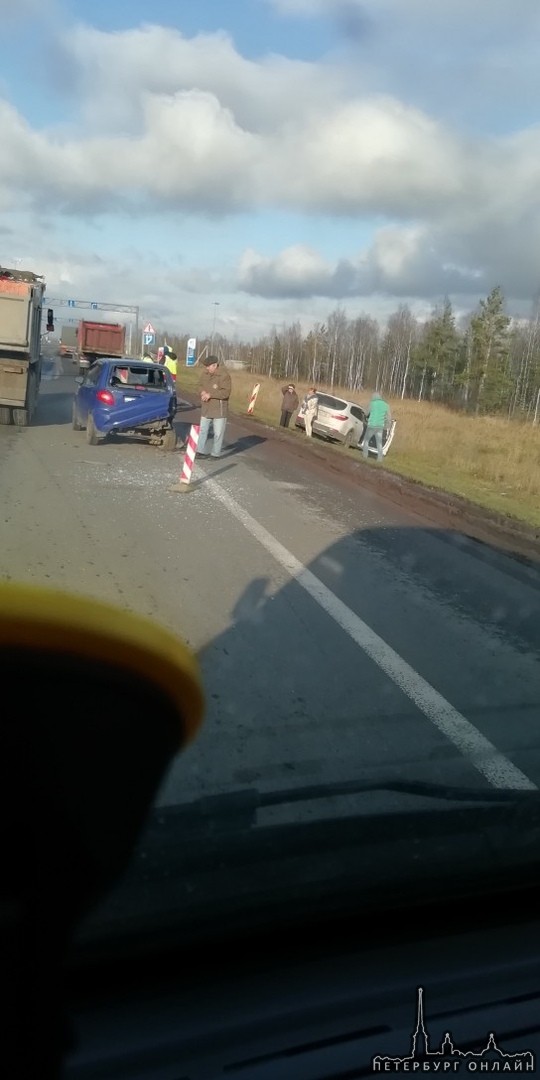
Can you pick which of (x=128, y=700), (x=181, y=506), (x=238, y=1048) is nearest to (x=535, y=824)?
(x=238, y=1048)

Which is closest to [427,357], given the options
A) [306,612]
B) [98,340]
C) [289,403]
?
[98,340]

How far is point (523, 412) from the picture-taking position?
69.9 m

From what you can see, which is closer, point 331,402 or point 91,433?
point 91,433

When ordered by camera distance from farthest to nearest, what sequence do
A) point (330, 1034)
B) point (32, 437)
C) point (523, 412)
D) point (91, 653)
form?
point (523, 412)
point (32, 437)
point (330, 1034)
point (91, 653)

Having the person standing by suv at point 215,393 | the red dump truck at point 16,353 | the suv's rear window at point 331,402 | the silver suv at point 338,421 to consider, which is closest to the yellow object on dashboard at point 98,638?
the person standing by suv at point 215,393

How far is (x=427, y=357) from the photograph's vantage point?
78.7 metres

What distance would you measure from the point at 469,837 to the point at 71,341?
201 ft

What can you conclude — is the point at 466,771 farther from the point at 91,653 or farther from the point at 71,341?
the point at 71,341

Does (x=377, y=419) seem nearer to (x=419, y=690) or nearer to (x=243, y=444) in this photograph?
(x=243, y=444)

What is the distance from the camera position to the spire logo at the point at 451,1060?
207 centimetres

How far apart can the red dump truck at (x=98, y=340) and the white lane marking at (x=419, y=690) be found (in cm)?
4093

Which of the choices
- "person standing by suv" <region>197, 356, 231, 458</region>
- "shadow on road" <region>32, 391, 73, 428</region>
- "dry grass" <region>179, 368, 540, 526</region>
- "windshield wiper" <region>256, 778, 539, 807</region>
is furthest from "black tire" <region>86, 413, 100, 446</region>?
"windshield wiper" <region>256, 778, 539, 807</region>

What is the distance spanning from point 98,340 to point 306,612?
43870 millimetres

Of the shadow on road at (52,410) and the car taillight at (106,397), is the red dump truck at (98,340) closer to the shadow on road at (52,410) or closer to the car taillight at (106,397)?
the shadow on road at (52,410)
